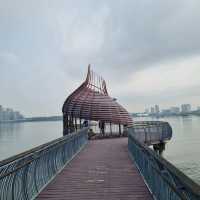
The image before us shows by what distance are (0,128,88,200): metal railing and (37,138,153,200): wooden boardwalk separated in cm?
24

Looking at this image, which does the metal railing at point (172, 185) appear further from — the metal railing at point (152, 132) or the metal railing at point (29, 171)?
the metal railing at point (152, 132)

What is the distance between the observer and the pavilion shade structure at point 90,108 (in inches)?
1041

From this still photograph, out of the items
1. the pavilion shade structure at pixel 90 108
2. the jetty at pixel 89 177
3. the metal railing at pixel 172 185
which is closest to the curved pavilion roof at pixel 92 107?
the pavilion shade structure at pixel 90 108

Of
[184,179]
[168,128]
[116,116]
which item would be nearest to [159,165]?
[184,179]

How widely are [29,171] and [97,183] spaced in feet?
6.52

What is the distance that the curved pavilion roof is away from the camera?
26.4m

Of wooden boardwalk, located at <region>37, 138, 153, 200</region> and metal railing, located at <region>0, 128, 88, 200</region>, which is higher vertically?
metal railing, located at <region>0, 128, 88, 200</region>

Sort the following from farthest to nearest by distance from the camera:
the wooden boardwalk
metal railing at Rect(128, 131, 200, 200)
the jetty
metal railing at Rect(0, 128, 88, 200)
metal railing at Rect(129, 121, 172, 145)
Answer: metal railing at Rect(129, 121, 172, 145) < the wooden boardwalk < metal railing at Rect(0, 128, 88, 200) < the jetty < metal railing at Rect(128, 131, 200, 200)

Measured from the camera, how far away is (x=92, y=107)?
1042 inches

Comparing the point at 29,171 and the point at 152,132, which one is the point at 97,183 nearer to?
the point at 29,171

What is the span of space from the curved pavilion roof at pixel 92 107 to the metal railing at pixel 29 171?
15424 millimetres

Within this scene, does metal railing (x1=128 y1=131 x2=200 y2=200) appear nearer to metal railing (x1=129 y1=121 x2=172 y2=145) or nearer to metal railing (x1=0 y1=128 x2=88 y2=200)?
metal railing (x1=0 y1=128 x2=88 y2=200)

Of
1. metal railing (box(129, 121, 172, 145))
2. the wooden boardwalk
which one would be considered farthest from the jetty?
metal railing (box(129, 121, 172, 145))

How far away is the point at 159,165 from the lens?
6.18 metres
